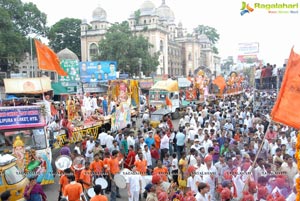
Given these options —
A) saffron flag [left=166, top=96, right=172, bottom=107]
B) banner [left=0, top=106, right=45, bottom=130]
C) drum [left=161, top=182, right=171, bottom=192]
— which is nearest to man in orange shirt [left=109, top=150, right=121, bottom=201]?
drum [left=161, top=182, right=171, bottom=192]

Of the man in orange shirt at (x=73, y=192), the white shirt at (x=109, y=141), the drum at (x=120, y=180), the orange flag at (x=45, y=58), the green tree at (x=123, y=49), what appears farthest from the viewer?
the green tree at (x=123, y=49)

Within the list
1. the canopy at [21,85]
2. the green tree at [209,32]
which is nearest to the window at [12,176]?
the canopy at [21,85]

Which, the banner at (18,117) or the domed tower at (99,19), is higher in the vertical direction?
the domed tower at (99,19)

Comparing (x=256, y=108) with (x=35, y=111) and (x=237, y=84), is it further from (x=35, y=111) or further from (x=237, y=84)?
(x=237, y=84)

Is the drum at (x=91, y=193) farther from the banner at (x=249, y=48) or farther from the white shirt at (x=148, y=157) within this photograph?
the banner at (x=249, y=48)

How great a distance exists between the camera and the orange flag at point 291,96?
15.0 ft

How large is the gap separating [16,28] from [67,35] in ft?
72.2

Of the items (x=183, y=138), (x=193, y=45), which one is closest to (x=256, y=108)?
(x=183, y=138)

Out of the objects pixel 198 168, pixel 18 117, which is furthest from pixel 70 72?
pixel 198 168

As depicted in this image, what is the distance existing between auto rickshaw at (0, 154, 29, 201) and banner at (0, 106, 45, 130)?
6.34 ft

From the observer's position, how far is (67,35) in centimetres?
6156

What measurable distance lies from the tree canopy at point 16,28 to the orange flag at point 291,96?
109ft

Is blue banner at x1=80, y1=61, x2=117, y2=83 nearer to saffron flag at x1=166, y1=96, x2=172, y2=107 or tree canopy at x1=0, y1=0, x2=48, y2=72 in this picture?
tree canopy at x1=0, y1=0, x2=48, y2=72

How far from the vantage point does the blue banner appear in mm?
30984
